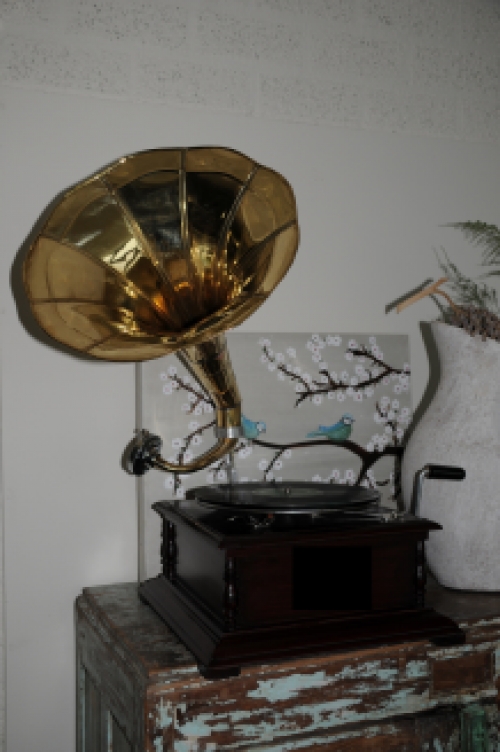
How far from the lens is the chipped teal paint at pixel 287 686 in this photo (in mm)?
1189

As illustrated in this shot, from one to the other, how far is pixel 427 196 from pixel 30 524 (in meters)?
1.41

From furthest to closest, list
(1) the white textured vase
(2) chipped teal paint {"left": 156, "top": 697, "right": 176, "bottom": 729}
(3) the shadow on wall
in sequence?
(3) the shadow on wall < (1) the white textured vase < (2) chipped teal paint {"left": 156, "top": 697, "right": 176, "bottom": 729}

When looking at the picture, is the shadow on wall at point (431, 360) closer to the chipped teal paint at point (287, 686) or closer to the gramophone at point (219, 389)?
the gramophone at point (219, 389)

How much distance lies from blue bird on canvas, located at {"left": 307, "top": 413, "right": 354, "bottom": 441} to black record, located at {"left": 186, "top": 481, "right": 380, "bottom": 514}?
27cm

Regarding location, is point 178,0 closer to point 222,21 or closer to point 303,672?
point 222,21

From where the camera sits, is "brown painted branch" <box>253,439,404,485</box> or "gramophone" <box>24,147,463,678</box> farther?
"brown painted branch" <box>253,439,404,485</box>

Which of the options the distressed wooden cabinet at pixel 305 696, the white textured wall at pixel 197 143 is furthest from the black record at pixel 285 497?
the white textured wall at pixel 197 143

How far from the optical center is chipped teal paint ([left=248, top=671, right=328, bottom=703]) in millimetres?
1189

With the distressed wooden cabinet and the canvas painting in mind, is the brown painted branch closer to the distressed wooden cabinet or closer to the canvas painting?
the canvas painting

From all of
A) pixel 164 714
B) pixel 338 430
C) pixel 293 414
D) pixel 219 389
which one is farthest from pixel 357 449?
pixel 164 714

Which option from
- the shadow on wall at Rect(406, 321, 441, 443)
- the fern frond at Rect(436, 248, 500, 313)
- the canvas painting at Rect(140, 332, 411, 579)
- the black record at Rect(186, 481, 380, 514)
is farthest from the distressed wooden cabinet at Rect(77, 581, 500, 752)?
the fern frond at Rect(436, 248, 500, 313)

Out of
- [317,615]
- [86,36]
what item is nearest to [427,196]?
[86,36]

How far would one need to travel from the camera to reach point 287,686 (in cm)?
120

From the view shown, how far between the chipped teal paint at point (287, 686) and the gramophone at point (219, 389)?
0.20ft
